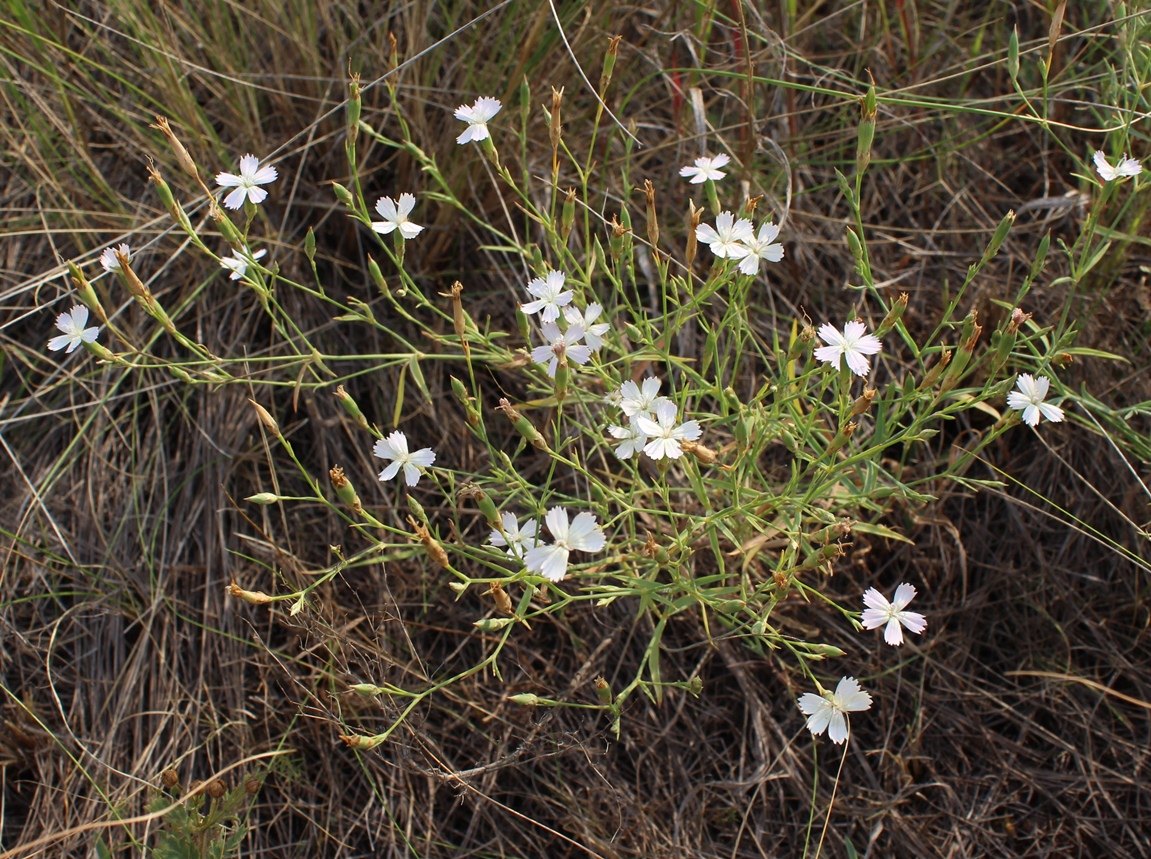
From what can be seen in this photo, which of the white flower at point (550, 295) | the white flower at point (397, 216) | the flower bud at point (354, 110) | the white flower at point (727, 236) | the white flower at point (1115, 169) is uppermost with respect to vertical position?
the flower bud at point (354, 110)

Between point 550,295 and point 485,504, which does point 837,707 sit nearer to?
point 485,504

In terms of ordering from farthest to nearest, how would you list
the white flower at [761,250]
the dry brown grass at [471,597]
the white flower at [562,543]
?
the dry brown grass at [471,597] < the white flower at [761,250] < the white flower at [562,543]

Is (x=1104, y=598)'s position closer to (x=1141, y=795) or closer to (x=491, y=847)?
(x=1141, y=795)

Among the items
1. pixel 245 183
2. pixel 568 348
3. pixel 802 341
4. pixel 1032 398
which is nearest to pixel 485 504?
pixel 568 348

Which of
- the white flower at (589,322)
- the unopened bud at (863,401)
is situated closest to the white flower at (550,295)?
the white flower at (589,322)

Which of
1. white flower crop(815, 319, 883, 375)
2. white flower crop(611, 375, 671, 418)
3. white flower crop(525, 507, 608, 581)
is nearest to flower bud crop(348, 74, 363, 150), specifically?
white flower crop(611, 375, 671, 418)

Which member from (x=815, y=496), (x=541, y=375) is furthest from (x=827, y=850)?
(x=541, y=375)

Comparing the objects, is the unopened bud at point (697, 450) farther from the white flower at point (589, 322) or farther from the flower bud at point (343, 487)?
the flower bud at point (343, 487)
